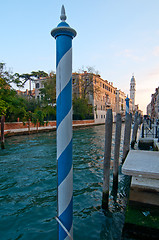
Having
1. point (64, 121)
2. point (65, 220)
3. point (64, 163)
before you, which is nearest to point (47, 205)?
point (65, 220)

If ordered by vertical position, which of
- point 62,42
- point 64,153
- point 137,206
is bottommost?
point 137,206

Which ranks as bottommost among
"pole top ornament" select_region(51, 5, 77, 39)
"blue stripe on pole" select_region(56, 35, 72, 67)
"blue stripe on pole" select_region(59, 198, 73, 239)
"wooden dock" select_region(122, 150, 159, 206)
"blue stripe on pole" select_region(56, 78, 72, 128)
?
"wooden dock" select_region(122, 150, 159, 206)

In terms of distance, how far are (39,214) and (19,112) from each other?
12.4 m

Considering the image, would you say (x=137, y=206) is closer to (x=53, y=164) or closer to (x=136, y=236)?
(x=136, y=236)

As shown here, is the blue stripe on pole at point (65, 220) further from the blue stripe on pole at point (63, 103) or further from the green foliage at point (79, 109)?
the green foliage at point (79, 109)

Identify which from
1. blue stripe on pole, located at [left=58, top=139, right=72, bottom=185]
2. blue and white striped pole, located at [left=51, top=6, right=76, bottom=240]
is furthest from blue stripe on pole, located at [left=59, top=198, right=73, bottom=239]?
blue stripe on pole, located at [left=58, top=139, right=72, bottom=185]

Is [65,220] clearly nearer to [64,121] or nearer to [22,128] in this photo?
[64,121]

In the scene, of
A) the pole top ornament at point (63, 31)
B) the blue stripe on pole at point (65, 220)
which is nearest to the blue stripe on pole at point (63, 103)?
the pole top ornament at point (63, 31)

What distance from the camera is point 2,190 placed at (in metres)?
4.00

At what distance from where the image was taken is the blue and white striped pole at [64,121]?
3.80ft

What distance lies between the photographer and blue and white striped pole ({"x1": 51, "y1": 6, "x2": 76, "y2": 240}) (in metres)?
1.16

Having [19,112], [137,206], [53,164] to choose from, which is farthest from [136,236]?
[19,112]

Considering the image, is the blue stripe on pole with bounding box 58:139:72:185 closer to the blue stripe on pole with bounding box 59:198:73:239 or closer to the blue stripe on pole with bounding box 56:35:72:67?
the blue stripe on pole with bounding box 59:198:73:239

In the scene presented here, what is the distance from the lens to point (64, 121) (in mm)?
1183
